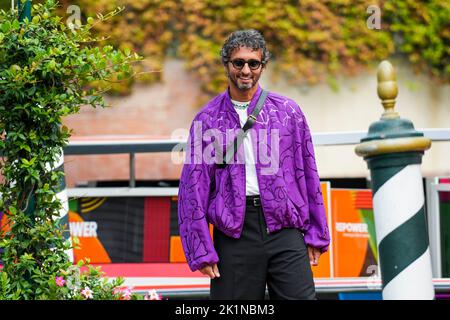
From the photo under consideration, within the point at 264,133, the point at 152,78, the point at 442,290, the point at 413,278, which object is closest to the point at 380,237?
the point at 413,278

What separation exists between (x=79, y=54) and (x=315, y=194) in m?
1.07

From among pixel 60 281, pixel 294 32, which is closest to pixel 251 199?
pixel 60 281

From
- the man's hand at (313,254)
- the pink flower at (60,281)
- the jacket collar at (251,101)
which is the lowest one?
the pink flower at (60,281)

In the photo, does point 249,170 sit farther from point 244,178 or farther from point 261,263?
point 261,263

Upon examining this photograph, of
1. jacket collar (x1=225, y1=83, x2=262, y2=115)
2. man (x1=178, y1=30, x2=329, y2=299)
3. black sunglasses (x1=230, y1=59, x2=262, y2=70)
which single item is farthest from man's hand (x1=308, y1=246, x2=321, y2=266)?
black sunglasses (x1=230, y1=59, x2=262, y2=70)

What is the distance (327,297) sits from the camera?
256 inches

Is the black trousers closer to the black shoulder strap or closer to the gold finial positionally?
the black shoulder strap

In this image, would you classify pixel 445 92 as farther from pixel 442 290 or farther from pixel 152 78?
pixel 442 290

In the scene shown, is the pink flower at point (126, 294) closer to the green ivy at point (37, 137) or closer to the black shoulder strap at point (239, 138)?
the green ivy at point (37, 137)

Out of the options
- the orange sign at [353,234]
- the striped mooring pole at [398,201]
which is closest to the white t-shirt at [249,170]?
the striped mooring pole at [398,201]

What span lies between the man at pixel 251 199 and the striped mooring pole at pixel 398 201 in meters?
0.31

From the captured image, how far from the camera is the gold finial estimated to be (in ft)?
12.8

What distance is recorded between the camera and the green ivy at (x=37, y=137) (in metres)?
4.00
